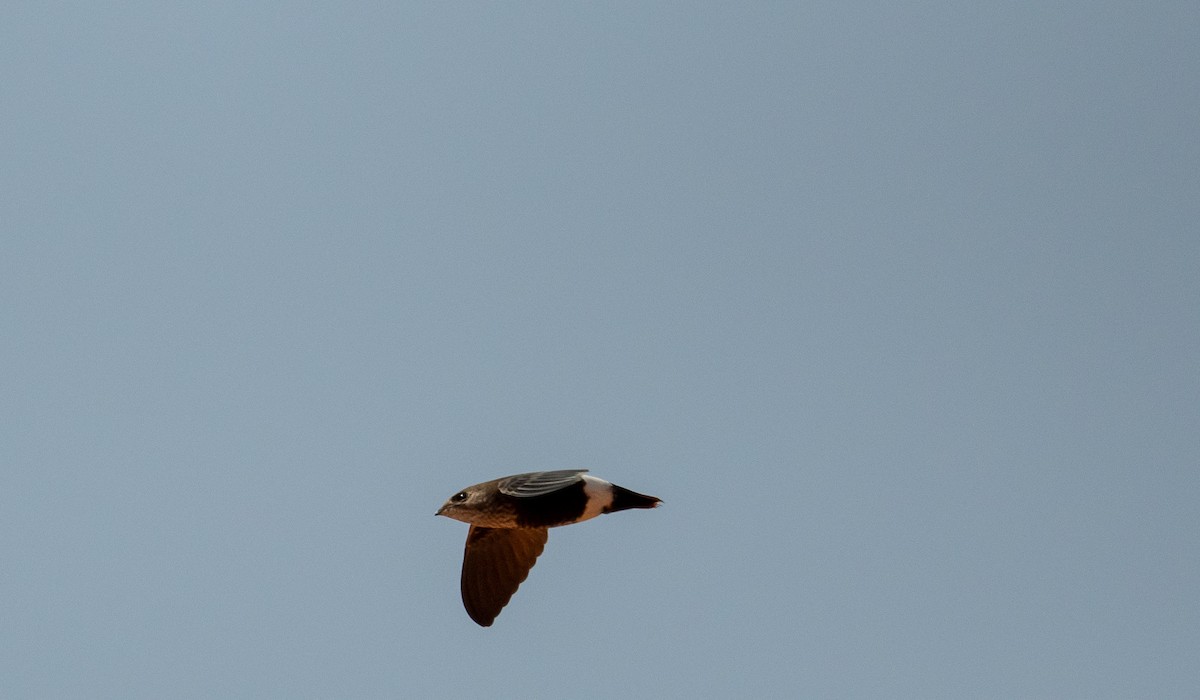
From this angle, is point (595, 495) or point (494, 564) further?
point (494, 564)

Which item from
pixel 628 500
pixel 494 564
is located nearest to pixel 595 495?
pixel 628 500

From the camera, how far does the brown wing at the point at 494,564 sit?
53.8 feet

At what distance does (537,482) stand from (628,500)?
106 centimetres

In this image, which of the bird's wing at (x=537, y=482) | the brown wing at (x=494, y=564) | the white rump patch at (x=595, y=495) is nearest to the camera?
the bird's wing at (x=537, y=482)

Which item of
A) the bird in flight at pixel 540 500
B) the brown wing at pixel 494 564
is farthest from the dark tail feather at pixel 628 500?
the brown wing at pixel 494 564

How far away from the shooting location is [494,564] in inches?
655

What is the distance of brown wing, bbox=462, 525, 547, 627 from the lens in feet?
53.8

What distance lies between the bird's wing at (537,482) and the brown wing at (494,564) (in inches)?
68.5

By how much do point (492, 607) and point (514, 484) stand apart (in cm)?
243

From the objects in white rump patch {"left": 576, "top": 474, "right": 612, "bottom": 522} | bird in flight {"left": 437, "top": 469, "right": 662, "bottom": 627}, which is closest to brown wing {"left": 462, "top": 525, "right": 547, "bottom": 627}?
bird in flight {"left": 437, "top": 469, "right": 662, "bottom": 627}

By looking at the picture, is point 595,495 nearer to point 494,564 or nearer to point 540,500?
point 540,500

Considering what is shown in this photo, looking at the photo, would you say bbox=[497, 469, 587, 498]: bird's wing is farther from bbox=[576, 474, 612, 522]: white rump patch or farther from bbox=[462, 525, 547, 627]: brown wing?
bbox=[462, 525, 547, 627]: brown wing

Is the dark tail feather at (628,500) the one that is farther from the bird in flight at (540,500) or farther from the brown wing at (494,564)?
the brown wing at (494,564)

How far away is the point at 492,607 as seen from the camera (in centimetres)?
1636
